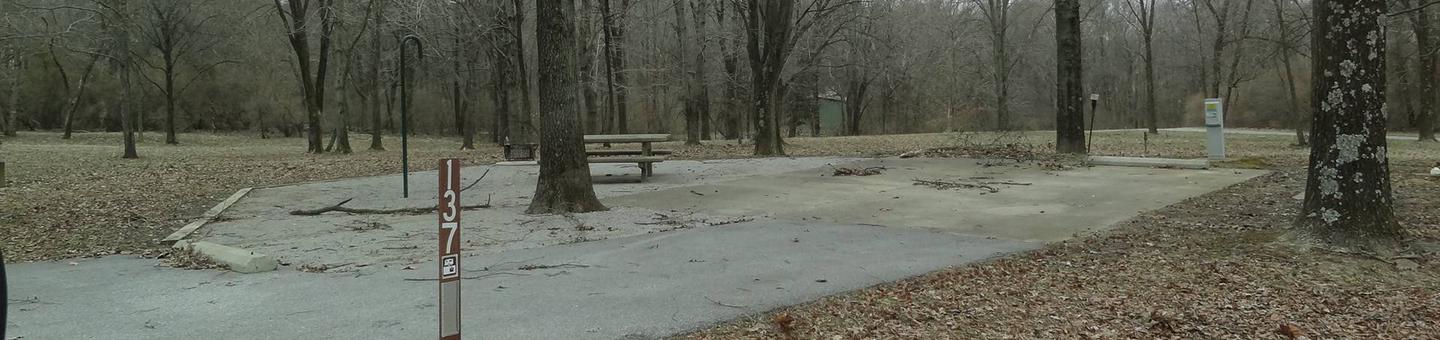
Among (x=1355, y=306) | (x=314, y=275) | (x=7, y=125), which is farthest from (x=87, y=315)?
(x=7, y=125)

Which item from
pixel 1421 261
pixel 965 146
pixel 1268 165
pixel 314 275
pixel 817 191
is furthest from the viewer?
pixel 965 146

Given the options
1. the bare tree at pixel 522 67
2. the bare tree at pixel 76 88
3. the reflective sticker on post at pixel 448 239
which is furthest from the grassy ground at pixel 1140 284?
the bare tree at pixel 76 88

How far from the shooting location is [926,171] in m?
14.3

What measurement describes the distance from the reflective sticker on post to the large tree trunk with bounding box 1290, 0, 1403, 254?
6089mm

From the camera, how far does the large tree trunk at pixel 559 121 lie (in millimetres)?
9359

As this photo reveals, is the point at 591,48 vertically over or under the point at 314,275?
over

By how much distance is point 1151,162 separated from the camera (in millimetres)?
14555

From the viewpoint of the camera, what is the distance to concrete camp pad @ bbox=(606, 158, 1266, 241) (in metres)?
8.74

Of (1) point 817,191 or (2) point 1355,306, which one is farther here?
(1) point 817,191

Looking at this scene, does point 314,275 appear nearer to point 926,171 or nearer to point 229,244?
point 229,244

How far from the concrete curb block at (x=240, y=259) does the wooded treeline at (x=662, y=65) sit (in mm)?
14052

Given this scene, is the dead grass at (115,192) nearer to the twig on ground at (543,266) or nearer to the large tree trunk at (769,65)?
the twig on ground at (543,266)

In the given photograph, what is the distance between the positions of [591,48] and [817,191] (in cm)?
1650

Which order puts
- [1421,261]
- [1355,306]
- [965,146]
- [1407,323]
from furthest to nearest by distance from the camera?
[965,146]
[1421,261]
[1355,306]
[1407,323]
